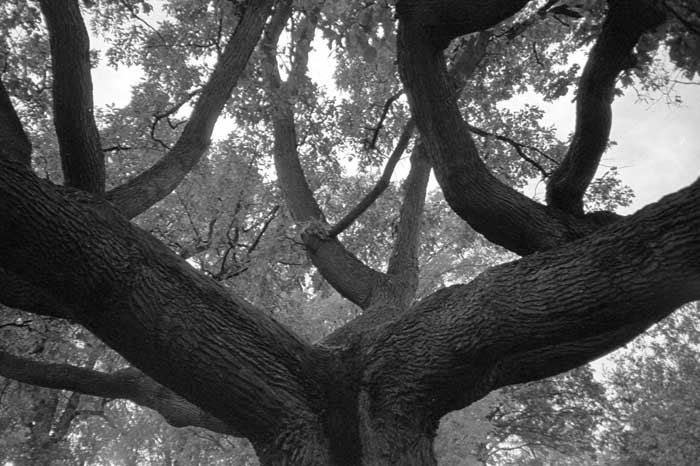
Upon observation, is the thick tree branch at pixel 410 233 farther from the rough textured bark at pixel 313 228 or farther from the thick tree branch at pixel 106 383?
the thick tree branch at pixel 106 383

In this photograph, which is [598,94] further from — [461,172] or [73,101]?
[73,101]

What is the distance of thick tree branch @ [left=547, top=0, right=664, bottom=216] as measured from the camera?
3.18 metres

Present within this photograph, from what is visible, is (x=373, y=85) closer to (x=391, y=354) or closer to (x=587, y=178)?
(x=587, y=178)

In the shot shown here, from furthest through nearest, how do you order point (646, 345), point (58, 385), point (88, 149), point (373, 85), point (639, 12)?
1. point (646, 345)
2. point (373, 85)
3. point (58, 385)
4. point (88, 149)
5. point (639, 12)

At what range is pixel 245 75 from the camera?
19.9ft

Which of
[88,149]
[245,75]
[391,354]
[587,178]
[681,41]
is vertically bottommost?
[391,354]

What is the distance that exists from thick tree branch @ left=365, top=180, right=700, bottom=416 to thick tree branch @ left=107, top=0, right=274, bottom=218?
2.42 meters

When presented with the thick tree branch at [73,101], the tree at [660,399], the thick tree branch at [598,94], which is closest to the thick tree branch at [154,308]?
the thick tree branch at [73,101]

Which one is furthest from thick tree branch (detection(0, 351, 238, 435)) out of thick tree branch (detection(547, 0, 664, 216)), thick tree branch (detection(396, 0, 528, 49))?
thick tree branch (detection(396, 0, 528, 49))

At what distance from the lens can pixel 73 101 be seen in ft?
11.3

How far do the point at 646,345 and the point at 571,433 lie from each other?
17.0 feet

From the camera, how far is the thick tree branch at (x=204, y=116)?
4348mm

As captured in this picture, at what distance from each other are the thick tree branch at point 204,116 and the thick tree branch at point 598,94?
318 cm

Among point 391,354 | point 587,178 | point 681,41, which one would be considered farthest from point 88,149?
point 681,41
